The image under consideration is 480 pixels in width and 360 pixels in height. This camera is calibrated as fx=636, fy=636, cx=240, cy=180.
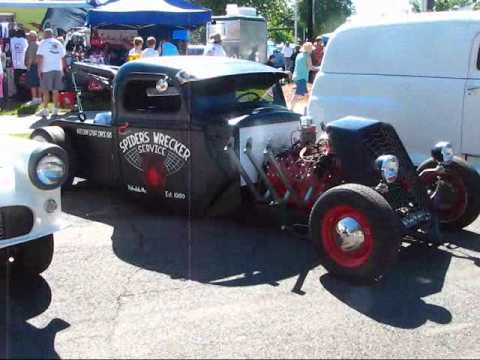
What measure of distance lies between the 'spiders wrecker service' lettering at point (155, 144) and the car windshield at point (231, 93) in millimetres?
333

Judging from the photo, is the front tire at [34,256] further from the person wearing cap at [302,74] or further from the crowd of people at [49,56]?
the person wearing cap at [302,74]

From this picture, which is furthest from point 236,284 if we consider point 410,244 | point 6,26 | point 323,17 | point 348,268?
point 323,17

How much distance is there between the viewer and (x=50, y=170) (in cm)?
387

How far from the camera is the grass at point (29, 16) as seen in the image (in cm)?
1958

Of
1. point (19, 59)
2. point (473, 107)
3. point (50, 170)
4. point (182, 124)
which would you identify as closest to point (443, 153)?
point (473, 107)

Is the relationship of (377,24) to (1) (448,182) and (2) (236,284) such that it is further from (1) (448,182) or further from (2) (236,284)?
(2) (236,284)

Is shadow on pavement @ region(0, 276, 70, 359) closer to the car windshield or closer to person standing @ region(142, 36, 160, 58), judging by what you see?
the car windshield

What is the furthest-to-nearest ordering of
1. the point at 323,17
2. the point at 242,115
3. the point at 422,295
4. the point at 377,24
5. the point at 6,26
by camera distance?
the point at 323,17 < the point at 6,26 < the point at 377,24 < the point at 242,115 < the point at 422,295

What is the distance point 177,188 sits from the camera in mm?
5602

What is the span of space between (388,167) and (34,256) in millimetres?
2506

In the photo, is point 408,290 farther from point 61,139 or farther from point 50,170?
point 61,139

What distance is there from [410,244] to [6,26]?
1395 centimetres

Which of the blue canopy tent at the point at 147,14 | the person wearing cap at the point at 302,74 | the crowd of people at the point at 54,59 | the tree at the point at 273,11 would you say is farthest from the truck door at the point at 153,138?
the tree at the point at 273,11

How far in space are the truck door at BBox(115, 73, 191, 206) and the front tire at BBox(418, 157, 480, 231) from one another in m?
2.09
